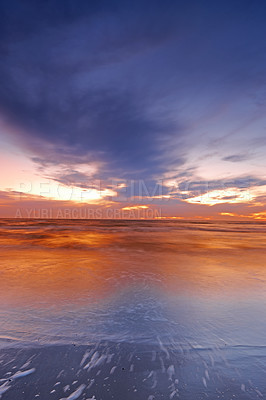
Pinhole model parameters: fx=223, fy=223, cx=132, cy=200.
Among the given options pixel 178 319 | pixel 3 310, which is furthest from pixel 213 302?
pixel 3 310

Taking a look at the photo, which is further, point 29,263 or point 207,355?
point 29,263

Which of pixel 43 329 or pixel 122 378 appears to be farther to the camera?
pixel 43 329

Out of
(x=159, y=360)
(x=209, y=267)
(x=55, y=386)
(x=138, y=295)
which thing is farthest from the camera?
(x=209, y=267)

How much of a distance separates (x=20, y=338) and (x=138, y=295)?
232 cm

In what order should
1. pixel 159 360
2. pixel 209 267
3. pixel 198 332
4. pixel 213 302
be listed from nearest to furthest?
1. pixel 159 360
2. pixel 198 332
3. pixel 213 302
4. pixel 209 267

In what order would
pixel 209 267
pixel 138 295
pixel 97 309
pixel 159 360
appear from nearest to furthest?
pixel 159 360, pixel 97 309, pixel 138 295, pixel 209 267

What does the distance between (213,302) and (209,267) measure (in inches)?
130

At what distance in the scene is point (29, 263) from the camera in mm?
7516

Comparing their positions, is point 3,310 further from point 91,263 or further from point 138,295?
point 91,263

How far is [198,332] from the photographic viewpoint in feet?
10.0

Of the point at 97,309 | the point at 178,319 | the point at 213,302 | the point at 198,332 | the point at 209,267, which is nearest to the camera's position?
the point at 198,332

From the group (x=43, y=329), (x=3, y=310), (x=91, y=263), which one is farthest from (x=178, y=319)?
(x=91, y=263)

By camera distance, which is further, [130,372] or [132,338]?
[132,338]

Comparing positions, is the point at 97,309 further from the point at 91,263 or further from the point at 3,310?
the point at 91,263
